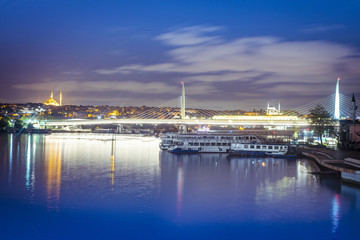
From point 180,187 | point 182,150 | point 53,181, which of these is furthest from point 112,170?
point 182,150

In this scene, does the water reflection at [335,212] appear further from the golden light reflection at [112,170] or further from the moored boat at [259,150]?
the moored boat at [259,150]

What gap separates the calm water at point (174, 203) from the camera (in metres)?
14.3

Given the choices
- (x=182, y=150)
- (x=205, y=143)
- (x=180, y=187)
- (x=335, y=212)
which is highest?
(x=205, y=143)

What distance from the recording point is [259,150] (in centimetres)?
3606

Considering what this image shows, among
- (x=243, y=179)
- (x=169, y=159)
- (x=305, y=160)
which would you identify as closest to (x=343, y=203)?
(x=243, y=179)

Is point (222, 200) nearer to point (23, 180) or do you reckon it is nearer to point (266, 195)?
point (266, 195)

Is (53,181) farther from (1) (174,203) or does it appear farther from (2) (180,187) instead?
(1) (174,203)

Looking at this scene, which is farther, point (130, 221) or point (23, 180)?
point (23, 180)

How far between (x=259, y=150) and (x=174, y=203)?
63.8ft

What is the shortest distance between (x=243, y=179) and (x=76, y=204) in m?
10.6

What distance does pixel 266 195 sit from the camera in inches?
777

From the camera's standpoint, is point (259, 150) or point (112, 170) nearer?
point (112, 170)

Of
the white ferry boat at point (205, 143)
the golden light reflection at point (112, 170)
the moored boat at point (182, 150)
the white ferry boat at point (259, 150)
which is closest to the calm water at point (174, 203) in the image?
the golden light reflection at point (112, 170)

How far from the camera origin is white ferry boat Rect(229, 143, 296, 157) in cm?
3538
